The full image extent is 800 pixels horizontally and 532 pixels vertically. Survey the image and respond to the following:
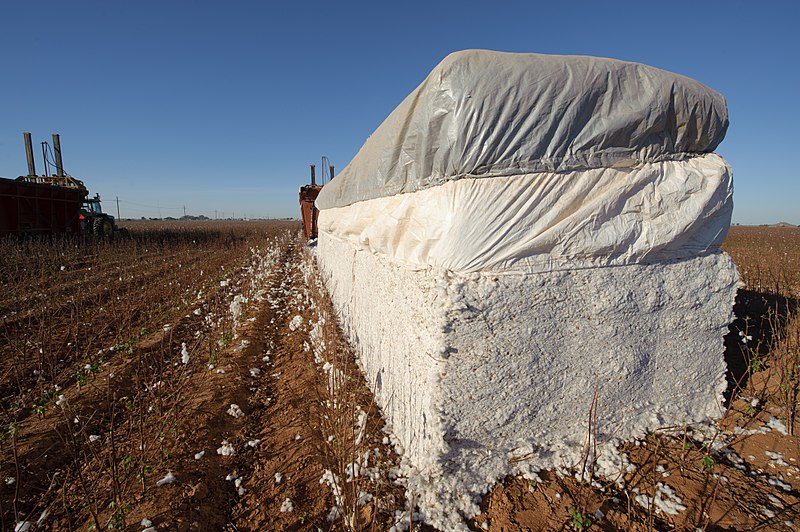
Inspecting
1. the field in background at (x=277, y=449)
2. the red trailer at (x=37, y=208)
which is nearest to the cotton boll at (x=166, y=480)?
the field in background at (x=277, y=449)

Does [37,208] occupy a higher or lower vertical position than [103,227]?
higher

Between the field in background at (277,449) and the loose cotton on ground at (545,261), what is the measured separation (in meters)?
0.26

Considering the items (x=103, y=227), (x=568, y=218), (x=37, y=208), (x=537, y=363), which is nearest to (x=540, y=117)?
(x=568, y=218)

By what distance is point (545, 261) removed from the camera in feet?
6.06

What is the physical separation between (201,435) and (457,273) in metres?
2.30

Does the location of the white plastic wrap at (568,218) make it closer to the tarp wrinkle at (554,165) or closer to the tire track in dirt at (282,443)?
the tarp wrinkle at (554,165)

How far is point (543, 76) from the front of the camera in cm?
174

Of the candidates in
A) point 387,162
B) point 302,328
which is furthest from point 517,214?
point 302,328

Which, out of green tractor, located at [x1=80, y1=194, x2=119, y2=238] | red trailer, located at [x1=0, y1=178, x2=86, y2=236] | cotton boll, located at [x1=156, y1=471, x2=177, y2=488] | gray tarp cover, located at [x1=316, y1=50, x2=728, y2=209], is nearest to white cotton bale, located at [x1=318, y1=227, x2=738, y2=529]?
gray tarp cover, located at [x1=316, y1=50, x2=728, y2=209]

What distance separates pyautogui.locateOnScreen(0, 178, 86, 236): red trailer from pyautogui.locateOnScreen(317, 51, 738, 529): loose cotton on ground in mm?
14331

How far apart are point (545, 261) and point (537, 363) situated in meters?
0.56

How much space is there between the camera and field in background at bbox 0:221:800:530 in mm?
1765

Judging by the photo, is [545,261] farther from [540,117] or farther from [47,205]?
[47,205]

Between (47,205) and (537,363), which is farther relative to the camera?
(47,205)
